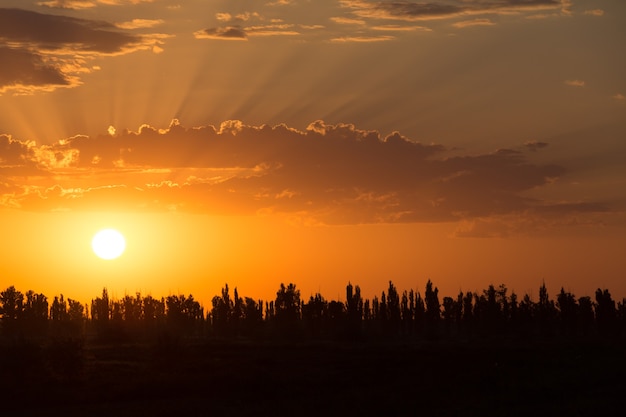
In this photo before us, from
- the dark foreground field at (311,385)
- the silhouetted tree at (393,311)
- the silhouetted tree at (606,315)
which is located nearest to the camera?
the dark foreground field at (311,385)

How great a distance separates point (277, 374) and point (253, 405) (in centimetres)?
1748

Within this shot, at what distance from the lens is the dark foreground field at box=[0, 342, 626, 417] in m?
49.5

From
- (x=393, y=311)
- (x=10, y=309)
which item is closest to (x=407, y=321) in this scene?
(x=393, y=311)

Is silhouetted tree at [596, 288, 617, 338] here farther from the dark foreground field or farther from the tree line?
the dark foreground field

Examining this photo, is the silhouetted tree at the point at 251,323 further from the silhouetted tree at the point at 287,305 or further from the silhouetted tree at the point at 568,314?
the silhouetted tree at the point at 568,314

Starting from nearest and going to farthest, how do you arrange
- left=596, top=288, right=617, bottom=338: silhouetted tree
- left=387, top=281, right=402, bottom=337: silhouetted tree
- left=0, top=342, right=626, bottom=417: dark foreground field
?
left=0, top=342, right=626, bottom=417: dark foreground field
left=596, top=288, right=617, bottom=338: silhouetted tree
left=387, top=281, right=402, bottom=337: silhouetted tree

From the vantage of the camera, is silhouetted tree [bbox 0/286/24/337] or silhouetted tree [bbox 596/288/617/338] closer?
silhouetted tree [bbox 596/288/617/338]

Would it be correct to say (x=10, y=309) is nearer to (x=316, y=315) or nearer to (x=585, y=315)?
(x=316, y=315)

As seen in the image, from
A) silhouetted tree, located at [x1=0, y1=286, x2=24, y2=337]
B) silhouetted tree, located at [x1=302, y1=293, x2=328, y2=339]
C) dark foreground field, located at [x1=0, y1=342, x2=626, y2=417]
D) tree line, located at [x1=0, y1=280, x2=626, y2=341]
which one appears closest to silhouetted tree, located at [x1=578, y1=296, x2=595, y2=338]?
tree line, located at [x1=0, y1=280, x2=626, y2=341]

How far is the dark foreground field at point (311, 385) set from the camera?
4950cm

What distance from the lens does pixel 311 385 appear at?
64.3 metres

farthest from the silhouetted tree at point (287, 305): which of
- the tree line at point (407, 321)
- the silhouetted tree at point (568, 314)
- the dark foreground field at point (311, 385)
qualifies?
the dark foreground field at point (311, 385)

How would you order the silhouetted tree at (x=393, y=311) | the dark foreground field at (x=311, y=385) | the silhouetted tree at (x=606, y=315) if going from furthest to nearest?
the silhouetted tree at (x=393, y=311) < the silhouetted tree at (x=606, y=315) < the dark foreground field at (x=311, y=385)

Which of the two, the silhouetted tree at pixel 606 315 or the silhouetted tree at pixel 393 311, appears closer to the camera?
the silhouetted tree at pixel 606 315
